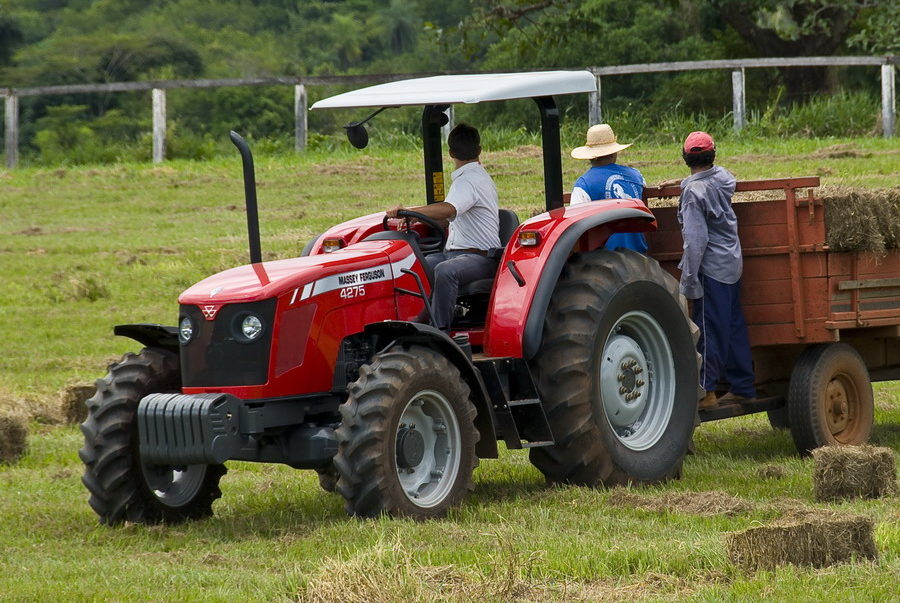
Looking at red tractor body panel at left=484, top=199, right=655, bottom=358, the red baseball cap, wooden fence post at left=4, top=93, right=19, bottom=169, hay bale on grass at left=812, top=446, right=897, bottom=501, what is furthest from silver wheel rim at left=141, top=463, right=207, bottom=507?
wooden fence post at left=4, top=93, right=19, bottom=169

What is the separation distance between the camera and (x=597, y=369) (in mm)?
8648

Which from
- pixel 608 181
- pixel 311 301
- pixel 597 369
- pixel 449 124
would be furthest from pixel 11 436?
pixel 449 124

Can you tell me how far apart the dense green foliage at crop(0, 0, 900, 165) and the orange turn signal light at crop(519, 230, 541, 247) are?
15.6m

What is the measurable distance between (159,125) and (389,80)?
464cm

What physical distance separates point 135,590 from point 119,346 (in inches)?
362

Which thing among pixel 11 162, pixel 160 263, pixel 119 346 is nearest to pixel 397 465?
pixel 119 346

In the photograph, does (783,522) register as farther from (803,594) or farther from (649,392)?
(649,392)

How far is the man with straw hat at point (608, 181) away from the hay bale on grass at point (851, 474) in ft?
7.50

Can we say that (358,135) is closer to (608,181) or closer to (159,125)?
(608,181)

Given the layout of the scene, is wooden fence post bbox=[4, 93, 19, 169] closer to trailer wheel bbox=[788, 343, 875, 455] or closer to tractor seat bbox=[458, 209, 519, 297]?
tractor seat bbox=[458, 209, 519, 297]

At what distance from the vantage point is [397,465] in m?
7.80

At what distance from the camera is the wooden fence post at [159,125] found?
83.0 feet

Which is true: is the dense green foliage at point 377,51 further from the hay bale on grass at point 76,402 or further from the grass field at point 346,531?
the hay bale on grass at point 76,402

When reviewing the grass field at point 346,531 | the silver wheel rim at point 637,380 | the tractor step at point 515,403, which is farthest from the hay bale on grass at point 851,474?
the tractor step at point 515,403
